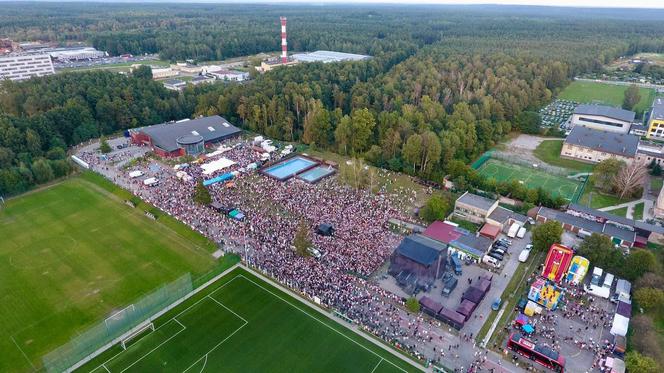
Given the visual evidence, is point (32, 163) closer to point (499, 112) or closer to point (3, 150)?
point (3, 150)

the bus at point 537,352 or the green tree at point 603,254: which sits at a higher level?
the green tree at point 603,254

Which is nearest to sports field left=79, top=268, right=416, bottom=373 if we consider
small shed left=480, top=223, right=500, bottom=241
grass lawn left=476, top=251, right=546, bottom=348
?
grass lawn left=476, top=251, right=546, bottom=348

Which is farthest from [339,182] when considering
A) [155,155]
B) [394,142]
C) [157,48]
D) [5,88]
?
[157,48]

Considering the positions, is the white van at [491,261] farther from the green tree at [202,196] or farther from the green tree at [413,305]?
the green tree at [202,196]

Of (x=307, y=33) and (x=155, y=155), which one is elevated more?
(x=307, y=33)

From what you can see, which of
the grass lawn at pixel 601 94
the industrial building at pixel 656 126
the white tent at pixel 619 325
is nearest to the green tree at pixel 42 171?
the white tent at pixel 619 325

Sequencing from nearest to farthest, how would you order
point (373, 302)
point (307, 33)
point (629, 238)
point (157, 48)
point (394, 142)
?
1. point (373, 302)
2. point (629, 238)
3. point (394, 142)
4. point (157, 48)
5. point (307, 33)

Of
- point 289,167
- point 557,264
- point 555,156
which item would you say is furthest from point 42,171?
point 555,156
